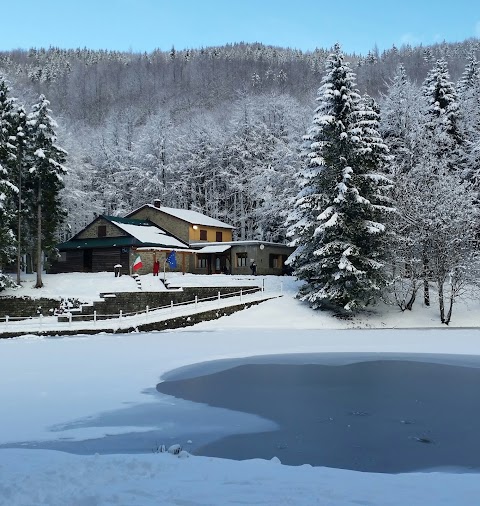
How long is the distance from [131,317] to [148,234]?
16929 millimetres

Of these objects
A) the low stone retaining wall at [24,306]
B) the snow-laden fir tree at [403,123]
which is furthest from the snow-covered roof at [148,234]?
the snow-laden fir tree at [403,123]

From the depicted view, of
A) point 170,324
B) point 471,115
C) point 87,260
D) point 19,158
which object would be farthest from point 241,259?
→ point 471,115

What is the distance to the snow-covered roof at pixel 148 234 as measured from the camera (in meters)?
46.2

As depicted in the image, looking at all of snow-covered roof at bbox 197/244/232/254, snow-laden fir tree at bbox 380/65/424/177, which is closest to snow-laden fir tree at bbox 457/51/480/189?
snow-laden fir tree at bbox 380/65/424/177

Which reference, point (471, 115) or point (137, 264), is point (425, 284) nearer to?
point (471, 115)

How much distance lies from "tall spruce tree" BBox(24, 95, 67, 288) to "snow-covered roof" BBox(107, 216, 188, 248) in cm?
651

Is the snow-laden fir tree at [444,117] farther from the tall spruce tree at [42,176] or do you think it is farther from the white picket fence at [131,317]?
the tall spruce tree at [42,176]

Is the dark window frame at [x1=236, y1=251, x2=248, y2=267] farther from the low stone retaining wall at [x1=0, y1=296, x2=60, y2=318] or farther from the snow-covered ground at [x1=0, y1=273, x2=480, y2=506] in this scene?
the snow-covered ground at [x1=0, y1=273, x2=480, y2=506]

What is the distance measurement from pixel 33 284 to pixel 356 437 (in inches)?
1387

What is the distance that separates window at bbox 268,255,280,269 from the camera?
49.1 m

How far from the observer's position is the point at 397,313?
3475cm

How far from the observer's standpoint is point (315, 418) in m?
10.3

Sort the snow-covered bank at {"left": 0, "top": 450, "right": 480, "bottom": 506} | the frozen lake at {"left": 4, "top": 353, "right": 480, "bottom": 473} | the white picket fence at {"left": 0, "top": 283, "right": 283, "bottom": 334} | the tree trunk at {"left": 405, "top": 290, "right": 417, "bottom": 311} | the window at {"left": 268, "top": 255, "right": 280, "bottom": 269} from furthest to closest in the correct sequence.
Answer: the window at {"left": 268, "top": 255, "right": 280, "bottom": 269} < the tree trunk at {"left": 405, "top": 290, "right": 417, "bottom": 311} < the white picket fence at {"left": 0, "top": 283, "right": 283, "bottom": 334} < the frozen lake at {"left": 4, "top": 353, "right": 480, "bottom": 473} < the snow-covered bank at {"left": 0, "top": 450, "right": 480, "bottom": 506}

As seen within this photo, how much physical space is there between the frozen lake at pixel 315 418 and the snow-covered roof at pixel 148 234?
30.9 meters
